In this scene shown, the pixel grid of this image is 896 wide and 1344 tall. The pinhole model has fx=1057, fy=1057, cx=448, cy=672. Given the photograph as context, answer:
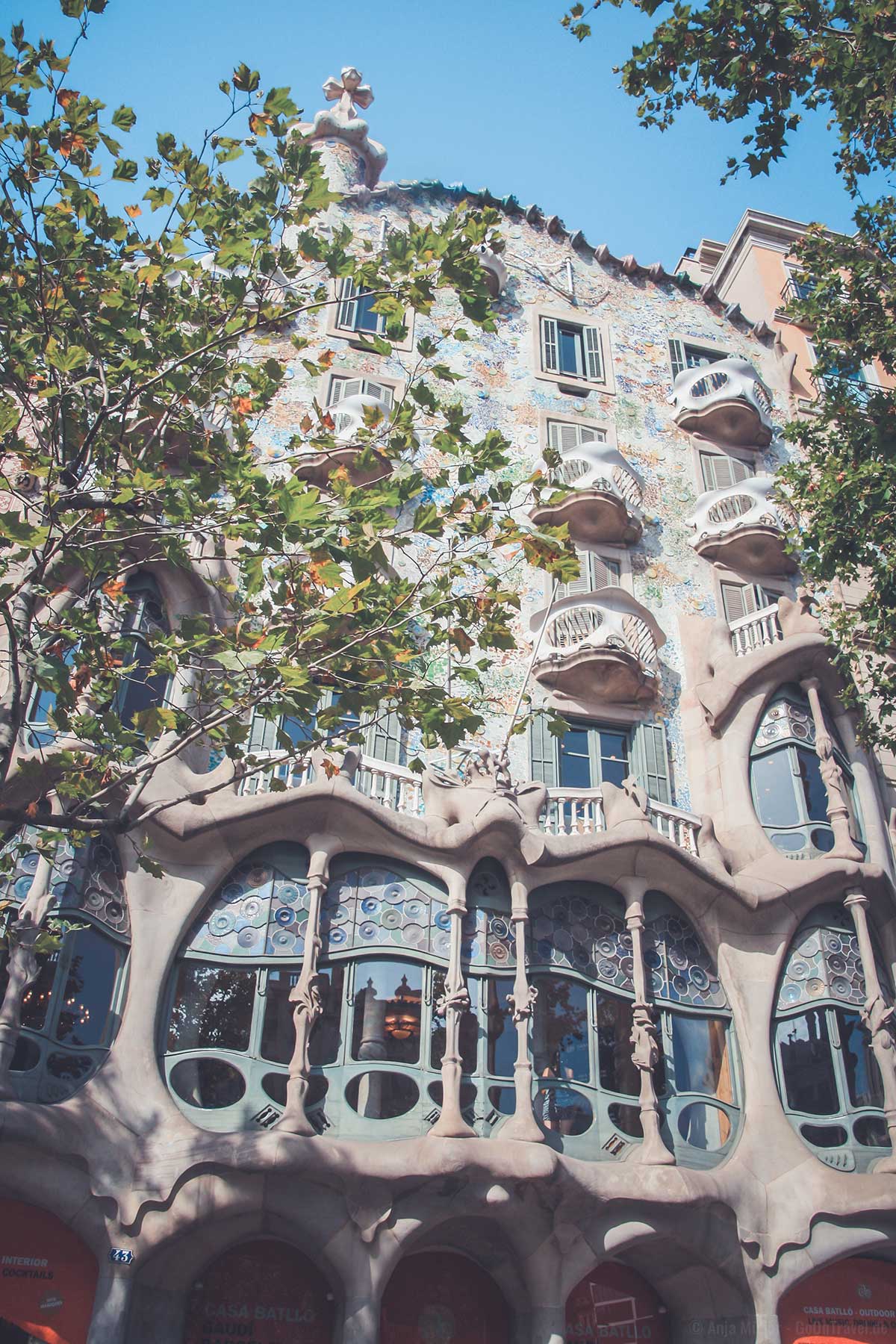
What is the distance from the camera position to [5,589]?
8109 millimetres

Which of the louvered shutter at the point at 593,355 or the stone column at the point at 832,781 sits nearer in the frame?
the stone column at the point at 832,781

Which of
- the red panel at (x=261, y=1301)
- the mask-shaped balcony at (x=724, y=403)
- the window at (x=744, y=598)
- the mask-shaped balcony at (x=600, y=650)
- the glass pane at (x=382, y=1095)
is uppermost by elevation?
the mask-shaped balcony at (x=724, y=403)

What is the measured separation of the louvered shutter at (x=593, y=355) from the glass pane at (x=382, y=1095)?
13884 mm

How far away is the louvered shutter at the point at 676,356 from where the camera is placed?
21453 millimetres

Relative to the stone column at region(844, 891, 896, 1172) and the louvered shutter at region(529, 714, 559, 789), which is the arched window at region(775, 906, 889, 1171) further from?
the louvered shutter at region(529, 714, 559, 789)

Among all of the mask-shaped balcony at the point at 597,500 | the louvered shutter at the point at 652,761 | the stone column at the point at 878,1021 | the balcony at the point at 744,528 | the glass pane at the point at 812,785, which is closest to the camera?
the stone column at the point at 878,1021

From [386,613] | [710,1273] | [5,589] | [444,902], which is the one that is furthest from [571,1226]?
[5,589]

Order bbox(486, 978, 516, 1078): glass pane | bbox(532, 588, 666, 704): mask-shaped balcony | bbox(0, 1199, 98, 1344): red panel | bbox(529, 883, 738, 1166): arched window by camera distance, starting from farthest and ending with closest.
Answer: bbox(532, 588, 666, 704): mask-shaped balcony, bbox(529, 883, 738, 1166): arched window, bbox(486, 978, 516, 1078): glass pane, bbox(0, 1199, 98, 1344): red panel

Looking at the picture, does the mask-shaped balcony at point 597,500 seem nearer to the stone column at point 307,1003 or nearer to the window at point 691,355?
the window at point 691,355

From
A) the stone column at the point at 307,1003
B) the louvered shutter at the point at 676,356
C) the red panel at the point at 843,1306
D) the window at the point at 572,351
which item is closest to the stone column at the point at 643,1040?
the red panel at the point at 843,1306

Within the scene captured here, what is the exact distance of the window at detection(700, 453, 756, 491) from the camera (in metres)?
19.6

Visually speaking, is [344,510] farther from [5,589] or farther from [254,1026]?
[254,1026]

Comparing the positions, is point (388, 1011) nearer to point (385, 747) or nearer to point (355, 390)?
point (385, 747)

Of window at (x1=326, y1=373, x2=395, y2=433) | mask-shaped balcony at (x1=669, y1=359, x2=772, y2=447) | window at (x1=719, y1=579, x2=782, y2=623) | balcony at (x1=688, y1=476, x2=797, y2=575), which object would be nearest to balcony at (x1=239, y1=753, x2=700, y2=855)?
window at (x1=719, y1=579, x2=782, y2=623)
